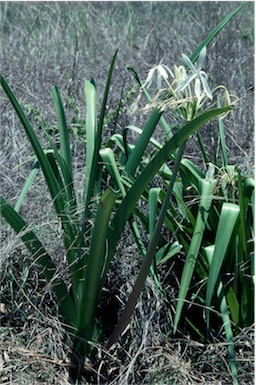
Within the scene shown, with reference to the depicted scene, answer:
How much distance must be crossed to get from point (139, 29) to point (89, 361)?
10.3 ft

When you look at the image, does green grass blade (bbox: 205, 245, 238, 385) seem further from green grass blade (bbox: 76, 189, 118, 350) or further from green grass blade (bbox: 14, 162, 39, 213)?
green grass blade (bbox: 14, 162, 39, 213)

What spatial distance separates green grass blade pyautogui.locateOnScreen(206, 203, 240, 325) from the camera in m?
2.13

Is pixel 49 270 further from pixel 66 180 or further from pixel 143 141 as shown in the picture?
pixel 143 141

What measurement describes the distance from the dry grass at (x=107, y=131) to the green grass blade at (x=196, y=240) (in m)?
0.12

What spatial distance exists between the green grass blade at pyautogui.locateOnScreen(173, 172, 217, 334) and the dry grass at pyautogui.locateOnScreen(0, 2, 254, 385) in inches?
4.7

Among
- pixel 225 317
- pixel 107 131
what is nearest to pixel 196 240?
pixel 225 317

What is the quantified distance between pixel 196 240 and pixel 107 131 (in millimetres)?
1165

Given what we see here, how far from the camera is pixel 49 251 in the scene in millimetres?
2379

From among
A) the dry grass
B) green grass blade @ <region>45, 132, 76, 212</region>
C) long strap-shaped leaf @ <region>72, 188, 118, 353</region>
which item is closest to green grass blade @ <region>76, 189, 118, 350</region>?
long strap-shaped leaf @ <region>72, 188, 118, 353</region>

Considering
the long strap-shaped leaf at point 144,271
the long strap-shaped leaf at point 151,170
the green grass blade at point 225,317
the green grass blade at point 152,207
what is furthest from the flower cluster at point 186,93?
the green grass blade at point 225,317

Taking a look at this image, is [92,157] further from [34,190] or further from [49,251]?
[34,190]

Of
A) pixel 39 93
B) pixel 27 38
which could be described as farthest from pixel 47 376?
pixel 27 38

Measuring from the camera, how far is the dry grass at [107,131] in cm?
223

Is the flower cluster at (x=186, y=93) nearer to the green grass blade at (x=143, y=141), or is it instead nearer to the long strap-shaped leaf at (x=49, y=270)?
the green grass blade at (x=143, y=141)
